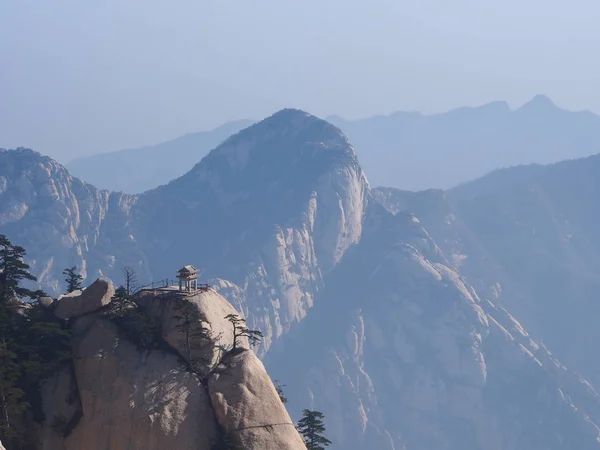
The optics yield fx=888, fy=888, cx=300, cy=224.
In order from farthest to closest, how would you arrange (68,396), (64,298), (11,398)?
1. (64,298)
2. (68,396)
3. (11,398)

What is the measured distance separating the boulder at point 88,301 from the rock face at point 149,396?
2.14 m

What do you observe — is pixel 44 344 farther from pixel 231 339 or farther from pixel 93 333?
pixel 231 339

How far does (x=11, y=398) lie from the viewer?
250 ft

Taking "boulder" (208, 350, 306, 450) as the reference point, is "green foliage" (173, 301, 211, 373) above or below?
above

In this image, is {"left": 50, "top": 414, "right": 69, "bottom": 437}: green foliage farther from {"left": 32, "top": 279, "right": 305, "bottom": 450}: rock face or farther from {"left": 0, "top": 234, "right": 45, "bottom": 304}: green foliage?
{"left": 0, "top": 234, "right": 45, "bottom": 304}: green foliage

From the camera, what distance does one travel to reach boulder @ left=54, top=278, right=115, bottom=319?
85.9 metres

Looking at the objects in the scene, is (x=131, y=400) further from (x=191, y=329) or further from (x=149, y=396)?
(x=191, y=329)

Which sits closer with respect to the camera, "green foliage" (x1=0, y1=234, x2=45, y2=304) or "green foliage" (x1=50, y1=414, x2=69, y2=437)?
"green foliage" (x1=50, y1=414, x2=69, y2=437)

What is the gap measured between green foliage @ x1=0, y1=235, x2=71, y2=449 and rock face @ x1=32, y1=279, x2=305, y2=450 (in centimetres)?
134

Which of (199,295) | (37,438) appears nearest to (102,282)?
(199,295)

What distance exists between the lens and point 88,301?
86125mm

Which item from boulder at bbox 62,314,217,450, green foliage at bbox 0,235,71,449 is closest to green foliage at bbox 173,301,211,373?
boulder at bbox 62,314,217,450

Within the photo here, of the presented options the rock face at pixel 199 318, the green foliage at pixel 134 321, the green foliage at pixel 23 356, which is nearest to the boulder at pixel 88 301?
the green foliage at pixel 23 356

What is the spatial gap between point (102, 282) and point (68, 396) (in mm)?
11495
